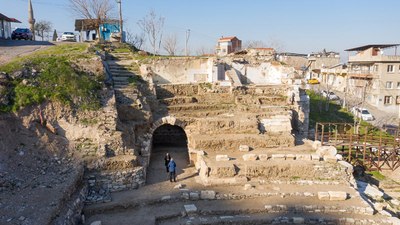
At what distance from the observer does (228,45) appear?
37.7m

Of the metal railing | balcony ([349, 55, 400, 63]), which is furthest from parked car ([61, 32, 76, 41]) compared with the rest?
balcony ([349, 55, 400, 63])

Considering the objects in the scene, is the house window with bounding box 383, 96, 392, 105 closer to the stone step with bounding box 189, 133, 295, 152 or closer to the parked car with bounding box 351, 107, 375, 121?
the parked car with bounding box 351, 107, 375, 121

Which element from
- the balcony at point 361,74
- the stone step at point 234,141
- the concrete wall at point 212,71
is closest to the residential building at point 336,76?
the balcony at point 361,74

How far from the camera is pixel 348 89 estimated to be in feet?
110

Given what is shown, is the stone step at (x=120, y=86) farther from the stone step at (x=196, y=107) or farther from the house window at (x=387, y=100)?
the house window at (x=387, y=100)

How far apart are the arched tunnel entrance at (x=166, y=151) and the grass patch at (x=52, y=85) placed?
3271mm

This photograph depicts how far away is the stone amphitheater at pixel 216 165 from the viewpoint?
32.2ft

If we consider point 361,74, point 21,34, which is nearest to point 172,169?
point 21,34

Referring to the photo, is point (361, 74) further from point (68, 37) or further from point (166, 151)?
point (68, 37)

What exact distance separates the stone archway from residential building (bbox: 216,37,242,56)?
21.9 m

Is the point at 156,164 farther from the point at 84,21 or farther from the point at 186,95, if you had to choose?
the point at 84,21

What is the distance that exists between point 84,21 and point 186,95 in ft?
49.6

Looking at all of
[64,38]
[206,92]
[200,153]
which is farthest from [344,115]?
[64,38]

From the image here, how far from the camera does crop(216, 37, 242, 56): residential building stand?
37469mm
